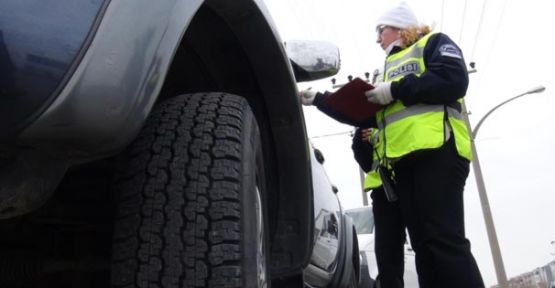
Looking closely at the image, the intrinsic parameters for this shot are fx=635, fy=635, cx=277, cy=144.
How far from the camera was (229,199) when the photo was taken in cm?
132

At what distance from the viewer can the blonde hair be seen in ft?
10.2

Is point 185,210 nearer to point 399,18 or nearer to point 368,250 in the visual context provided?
point 399,18

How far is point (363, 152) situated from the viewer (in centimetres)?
343

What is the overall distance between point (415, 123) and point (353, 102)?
368mm

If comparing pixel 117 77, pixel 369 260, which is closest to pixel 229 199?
pixel 117 77

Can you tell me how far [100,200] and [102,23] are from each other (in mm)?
756

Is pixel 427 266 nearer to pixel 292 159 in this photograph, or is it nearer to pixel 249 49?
pixel 292 159

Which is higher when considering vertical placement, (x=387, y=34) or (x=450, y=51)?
(x=387, y=34)

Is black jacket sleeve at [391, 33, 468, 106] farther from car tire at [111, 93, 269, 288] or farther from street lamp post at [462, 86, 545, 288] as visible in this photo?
street lamp post at [462, 86, 545, 288]

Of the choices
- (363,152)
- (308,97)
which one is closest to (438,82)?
(308,97)

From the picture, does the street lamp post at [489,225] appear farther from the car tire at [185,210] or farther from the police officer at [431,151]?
the car tire at [185,210]

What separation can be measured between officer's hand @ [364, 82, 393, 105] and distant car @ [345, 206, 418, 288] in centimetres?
286

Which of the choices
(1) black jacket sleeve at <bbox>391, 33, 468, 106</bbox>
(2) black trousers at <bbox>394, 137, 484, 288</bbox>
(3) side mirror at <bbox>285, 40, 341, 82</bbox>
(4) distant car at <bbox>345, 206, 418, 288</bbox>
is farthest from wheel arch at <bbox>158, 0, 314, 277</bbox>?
(4) distant car at <bbox>345, 206, 418, 288</bbox>

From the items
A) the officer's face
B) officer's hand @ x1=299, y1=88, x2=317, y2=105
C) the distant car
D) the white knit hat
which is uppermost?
the white knit hat
